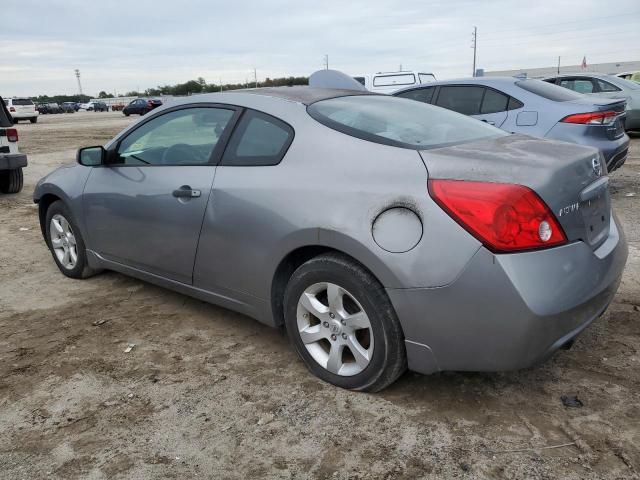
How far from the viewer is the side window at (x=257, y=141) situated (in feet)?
9.84

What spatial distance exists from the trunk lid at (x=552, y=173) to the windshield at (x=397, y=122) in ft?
0.68

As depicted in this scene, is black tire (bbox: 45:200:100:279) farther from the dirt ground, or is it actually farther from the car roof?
the car roof

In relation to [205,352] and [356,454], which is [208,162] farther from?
[356,454]

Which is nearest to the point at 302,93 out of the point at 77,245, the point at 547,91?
the point at 77,245

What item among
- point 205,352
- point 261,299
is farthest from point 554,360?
point 205,352

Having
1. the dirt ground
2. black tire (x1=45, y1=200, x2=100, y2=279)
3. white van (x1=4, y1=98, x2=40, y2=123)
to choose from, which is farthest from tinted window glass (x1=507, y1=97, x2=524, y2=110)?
white van (x1=4, y1=98, x2=40, y2=123)

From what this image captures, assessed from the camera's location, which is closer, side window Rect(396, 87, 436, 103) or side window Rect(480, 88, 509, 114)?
side window Rect(480, 88, 509, 114)

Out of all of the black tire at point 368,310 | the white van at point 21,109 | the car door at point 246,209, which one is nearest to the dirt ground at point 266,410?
the black tire at point 368,310

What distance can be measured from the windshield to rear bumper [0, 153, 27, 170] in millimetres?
6930

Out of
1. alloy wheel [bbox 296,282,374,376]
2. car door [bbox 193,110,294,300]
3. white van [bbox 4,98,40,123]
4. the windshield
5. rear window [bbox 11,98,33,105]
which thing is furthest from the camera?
rear window [bbox 11,98,33,105]

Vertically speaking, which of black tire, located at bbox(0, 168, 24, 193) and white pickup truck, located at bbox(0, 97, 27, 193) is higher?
white pickup truck, located at bbox(0, 97, 27, 193)

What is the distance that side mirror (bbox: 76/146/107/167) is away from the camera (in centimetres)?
395

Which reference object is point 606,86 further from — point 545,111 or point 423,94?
point 545,111

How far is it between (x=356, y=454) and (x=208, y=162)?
1846 millimetres
